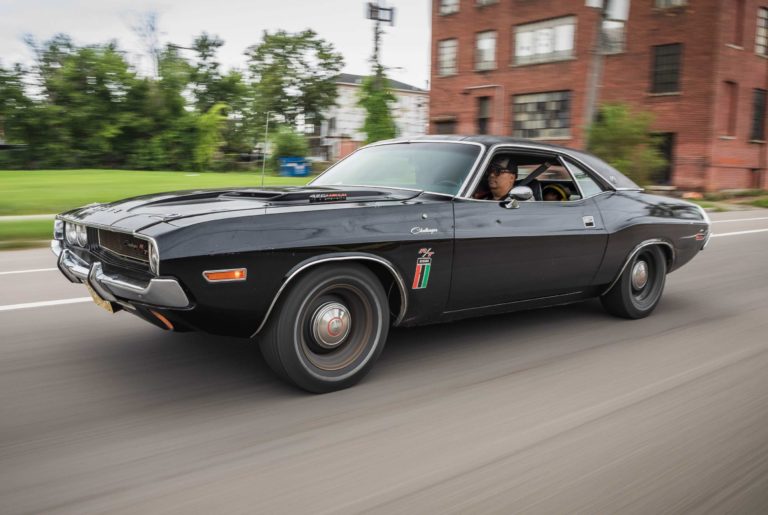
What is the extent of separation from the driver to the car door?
8.6 inches

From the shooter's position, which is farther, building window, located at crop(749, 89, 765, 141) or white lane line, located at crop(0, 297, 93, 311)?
building window, located at crop(749, 89, 765, 141)

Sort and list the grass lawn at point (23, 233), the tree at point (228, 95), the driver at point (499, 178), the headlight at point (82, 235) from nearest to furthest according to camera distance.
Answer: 1. the headlight at point (82, 235)
2. the driver at point (499, 178)
3. the grass lawn at point (23, 233)
4. the tree at point (228, 95)

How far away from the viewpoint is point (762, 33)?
26500 mm

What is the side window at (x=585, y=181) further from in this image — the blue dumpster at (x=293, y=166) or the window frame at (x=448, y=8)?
the window frame at (x=448, y=8)

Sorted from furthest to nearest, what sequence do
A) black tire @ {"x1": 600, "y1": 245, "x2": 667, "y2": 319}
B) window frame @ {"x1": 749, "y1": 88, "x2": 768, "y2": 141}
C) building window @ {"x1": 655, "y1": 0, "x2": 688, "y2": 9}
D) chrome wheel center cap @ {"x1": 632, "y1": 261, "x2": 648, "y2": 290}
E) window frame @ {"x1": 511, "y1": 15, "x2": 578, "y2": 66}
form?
window frame @ {"x1": 511, "y1": 15, "x2": 578, "y2": 66} → window frame @ {"x1": 749, "y1": 88, "x2": 768, "y2": 141} → building window @ {"x1": 655, "y1": 0, "x2": 688, "y2": 9} → chrome wheel center cap @ {"x1": 632, "y1": 261, "x2": 648, "y2": 290} → black tire @ {"x1": 600, "y1": 245, "x2": 667, "y2": 319}

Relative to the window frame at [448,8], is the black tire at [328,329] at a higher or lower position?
lower

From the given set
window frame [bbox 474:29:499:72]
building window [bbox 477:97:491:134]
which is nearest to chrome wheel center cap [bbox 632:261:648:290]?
building window [bbox 477:97:491:134]

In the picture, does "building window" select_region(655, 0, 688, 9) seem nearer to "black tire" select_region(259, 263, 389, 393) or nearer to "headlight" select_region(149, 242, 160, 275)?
"black tire" select_region(259, 263, 389, 393)

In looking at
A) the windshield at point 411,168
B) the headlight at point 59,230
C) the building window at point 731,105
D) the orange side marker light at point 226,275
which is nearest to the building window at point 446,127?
the building window at point 731,105

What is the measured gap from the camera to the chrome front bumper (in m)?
3.24

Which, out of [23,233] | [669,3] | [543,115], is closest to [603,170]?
[23,233]

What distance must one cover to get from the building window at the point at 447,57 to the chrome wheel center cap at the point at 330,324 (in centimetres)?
3129

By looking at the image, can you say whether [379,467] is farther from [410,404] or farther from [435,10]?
[435,10]

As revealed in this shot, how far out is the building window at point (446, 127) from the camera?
3397 cm
